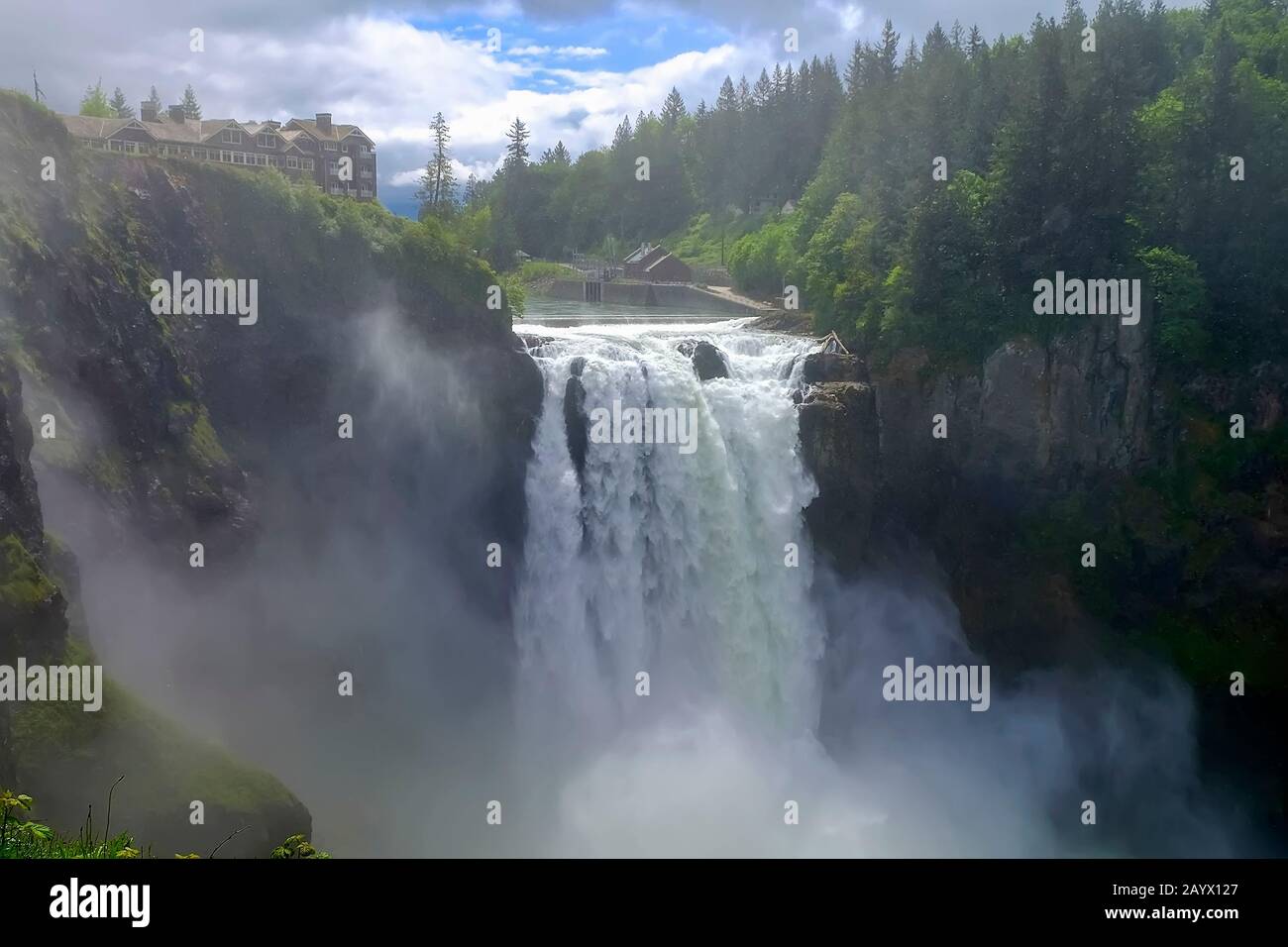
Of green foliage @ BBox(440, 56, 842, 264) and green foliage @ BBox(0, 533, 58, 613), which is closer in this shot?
green foliage @ BBox(0, 533, 58, 613)

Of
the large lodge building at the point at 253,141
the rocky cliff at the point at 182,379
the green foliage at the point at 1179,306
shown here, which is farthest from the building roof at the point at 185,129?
the green foliage at the point at 1179,306

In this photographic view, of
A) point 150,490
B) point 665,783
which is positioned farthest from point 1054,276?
point 150,490

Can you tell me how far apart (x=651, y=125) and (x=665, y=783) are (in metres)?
68.2

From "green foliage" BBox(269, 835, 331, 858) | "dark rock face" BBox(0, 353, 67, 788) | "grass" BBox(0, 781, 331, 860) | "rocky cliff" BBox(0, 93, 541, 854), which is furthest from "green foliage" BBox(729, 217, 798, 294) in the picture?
"grass" BBox(0, 781, 331, 860)

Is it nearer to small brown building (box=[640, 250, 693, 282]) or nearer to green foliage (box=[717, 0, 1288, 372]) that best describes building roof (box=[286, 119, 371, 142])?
small brown building (box=[640, 250, 693, 282])

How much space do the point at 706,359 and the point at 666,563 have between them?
6284mm

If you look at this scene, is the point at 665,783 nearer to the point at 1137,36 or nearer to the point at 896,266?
the point at 896,266

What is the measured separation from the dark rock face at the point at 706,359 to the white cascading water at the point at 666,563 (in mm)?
646

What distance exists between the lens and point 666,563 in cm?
3075

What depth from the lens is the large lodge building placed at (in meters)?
40.5

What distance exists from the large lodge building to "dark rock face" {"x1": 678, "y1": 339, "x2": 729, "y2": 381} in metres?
13.4

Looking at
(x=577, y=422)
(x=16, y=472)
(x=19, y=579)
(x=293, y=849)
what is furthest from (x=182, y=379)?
(x=293, y=849)

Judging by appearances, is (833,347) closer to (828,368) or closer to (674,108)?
(828,368)

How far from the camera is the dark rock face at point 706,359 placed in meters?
32.5
